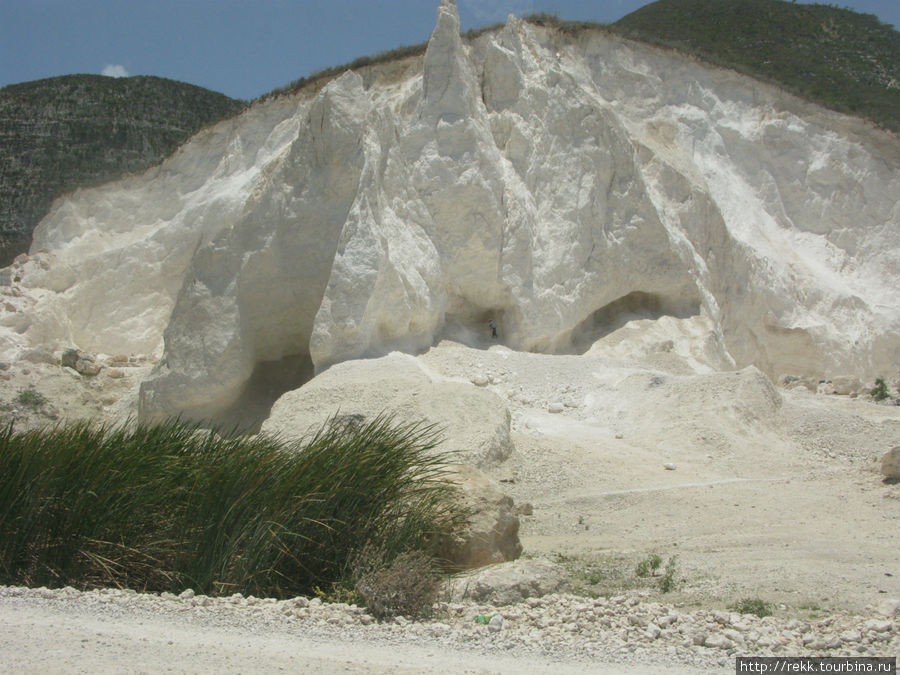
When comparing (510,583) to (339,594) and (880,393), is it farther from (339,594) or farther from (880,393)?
(880,393)

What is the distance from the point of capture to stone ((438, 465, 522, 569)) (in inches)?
290

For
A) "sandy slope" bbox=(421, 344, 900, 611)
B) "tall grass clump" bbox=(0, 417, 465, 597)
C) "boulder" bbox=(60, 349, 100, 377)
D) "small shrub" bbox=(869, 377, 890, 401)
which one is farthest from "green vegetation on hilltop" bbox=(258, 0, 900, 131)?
"tall grass clump" bbox=(0, 417, 465, 597)

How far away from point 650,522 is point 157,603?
507 cm

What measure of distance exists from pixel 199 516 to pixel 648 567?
3.50m

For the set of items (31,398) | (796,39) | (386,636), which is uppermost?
(796,39)

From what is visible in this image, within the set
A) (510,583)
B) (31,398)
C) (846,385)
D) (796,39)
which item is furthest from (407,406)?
(796,39)

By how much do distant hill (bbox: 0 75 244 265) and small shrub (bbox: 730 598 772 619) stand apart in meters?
25.0

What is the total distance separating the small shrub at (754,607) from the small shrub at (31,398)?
1486 cm

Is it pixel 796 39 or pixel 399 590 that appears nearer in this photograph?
pixel 399 590

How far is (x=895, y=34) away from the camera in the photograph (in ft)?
120

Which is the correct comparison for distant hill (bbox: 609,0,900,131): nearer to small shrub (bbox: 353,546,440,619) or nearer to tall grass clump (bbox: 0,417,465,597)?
tall grass clump (bbox: 0,417,465,597)

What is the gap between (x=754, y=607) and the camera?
5844 millimetres

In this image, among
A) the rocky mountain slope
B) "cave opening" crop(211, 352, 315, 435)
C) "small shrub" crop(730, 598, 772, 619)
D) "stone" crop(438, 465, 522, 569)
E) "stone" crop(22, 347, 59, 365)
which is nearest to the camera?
"small shrub" crop(730, 598, 772, 619)

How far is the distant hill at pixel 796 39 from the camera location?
30516 mm
